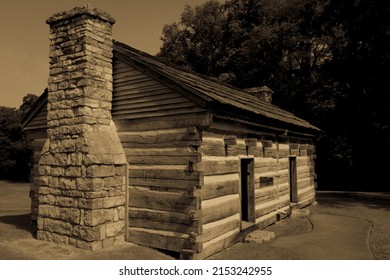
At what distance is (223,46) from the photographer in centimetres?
3341

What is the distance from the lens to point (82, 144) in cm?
782

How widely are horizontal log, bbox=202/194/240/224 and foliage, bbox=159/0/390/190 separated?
55.7 ft

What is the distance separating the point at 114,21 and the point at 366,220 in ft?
34.5

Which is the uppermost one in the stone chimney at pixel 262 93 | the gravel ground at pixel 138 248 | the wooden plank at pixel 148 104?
the stone chimney at pixel 262 93

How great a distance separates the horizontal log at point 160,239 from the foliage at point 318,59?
61.8ft

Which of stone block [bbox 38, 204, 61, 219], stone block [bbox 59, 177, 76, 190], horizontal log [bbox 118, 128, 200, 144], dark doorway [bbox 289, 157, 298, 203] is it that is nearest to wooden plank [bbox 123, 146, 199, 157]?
horizontal log [bbox 118, 128, 200, 144]

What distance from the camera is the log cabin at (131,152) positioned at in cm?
737

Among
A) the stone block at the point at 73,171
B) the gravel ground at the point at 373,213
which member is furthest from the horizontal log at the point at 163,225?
the gravel ground at the point at 373,213

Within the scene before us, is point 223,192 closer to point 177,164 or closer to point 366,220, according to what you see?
point 177,164

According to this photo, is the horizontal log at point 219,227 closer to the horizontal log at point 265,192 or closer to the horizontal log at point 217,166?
the horizontal log at point 217,166

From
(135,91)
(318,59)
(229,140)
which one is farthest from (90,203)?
(318,59)

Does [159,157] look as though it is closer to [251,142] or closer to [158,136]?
[158,136]

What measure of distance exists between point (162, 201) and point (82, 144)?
7.70 feet

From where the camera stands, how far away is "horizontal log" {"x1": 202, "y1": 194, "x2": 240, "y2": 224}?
24.0 feet
